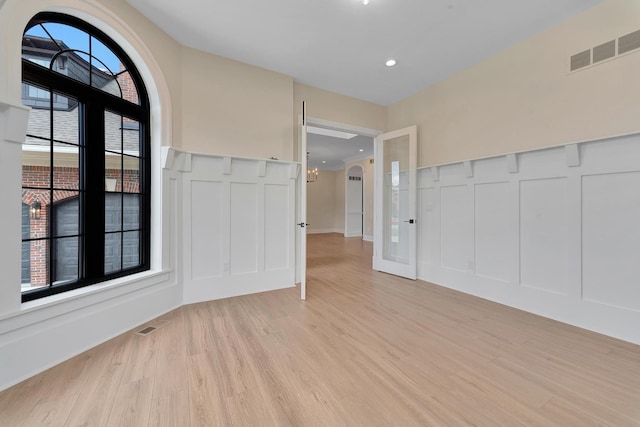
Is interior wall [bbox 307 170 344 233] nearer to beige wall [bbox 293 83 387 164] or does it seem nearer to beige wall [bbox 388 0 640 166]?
beige wall [bbox 293 83 387 164]

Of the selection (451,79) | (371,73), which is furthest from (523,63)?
(371,73)

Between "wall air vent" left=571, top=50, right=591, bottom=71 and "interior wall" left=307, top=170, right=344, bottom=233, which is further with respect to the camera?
"interior wall" left=307, top=170, right=344, bottom=233

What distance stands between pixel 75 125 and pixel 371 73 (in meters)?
3.48

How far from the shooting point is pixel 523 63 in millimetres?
2967

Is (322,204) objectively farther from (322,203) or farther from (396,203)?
(396,203)

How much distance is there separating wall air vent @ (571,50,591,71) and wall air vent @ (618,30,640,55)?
8.0 inches

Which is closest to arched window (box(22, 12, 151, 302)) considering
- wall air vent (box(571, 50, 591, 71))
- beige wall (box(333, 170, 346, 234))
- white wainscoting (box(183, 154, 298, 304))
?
white wainscoting (box(183, 154, 298, 304))

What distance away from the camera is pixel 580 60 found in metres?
2.54

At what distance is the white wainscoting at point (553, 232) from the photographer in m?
2.30

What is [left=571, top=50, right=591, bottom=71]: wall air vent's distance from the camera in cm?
249

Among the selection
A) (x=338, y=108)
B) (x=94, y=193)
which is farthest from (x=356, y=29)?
(x=94, y=193)

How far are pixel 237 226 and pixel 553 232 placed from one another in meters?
3.73

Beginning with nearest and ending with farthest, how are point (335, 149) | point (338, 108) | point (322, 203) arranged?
point (338, 108) → point (335, 149) → point (322, 203)

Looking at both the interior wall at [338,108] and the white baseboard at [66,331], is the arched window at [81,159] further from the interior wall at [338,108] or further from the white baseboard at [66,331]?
the interior wall at [338,108]
